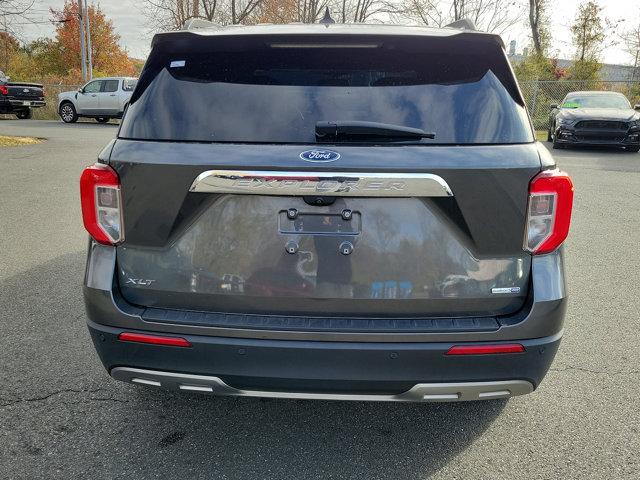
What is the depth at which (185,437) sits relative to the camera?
276 centimetres

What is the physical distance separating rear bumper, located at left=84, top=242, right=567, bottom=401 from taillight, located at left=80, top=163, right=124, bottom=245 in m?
0.08

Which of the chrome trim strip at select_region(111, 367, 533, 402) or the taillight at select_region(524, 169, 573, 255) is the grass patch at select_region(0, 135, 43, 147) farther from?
the taillight at select_region(524, 169, 573, 255)

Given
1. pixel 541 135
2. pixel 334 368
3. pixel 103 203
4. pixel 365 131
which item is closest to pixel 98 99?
pixel 541 135

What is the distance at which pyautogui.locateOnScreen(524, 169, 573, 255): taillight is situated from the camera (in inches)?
86.0

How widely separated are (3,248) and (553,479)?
5.59 m

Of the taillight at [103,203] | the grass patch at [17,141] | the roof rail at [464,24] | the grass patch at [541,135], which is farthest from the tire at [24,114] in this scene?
the taillight at [103,203]

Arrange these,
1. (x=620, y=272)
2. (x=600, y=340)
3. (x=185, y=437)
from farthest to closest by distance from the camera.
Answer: (x=620, y=272) → (x=600, y=340) → (x=185, y=437)

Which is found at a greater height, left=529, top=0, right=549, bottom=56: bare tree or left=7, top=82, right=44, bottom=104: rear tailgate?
left=529, top=0, right=549, bottom=56: bare tree

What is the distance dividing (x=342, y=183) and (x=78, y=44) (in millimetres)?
55963

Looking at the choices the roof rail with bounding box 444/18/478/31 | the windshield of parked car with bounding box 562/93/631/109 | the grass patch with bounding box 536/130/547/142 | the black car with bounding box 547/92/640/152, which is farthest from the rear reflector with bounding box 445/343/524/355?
the grass patch with bounding box 536/130/547/142

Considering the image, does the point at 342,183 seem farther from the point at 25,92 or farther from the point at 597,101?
the point at 25,92

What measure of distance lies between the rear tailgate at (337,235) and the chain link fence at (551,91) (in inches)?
932

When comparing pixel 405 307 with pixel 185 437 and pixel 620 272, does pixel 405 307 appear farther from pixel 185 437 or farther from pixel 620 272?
pixel 620 272

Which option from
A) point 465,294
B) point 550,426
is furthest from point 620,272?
point 465,294
